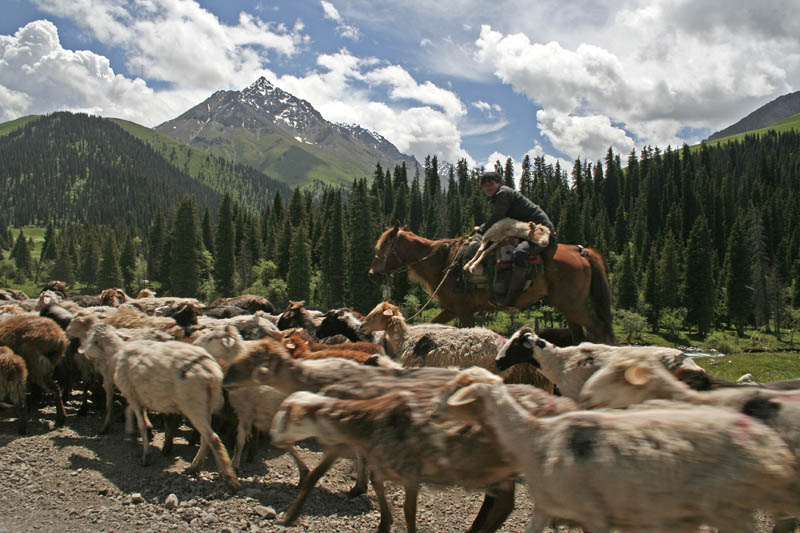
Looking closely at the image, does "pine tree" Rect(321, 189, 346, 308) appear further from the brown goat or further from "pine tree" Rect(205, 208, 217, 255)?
the brown goat

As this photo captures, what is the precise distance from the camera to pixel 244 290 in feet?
301

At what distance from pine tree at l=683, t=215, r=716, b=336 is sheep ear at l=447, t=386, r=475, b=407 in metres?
89.2

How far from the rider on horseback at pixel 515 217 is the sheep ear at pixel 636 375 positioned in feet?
20.5

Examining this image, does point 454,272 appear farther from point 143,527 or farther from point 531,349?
point 143,527

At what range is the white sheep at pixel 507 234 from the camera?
40.0 feet

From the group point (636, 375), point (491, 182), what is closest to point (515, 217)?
point (491, 182)

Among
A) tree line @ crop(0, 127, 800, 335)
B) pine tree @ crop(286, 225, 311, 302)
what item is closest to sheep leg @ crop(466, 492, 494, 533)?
tree line @ crop(0, 127, 800, 335)

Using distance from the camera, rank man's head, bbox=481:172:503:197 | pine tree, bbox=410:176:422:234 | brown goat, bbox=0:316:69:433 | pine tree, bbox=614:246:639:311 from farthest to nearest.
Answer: pine tree, bbox=410:176:422:234
pine tree, bbox=614:246:639:311
man's head, bbox=481:172:503:197
brown goat, bbox=0:316:69:433

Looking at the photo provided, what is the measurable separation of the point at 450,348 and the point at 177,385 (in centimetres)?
502

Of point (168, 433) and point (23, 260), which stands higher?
point (23, 260)

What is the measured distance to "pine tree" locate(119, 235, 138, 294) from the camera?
356 feet

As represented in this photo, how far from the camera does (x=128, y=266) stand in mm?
111125

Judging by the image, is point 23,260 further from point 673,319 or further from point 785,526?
point 785,526

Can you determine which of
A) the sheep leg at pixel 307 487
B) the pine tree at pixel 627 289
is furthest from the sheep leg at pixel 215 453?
the pine tree at pixel 627 289
